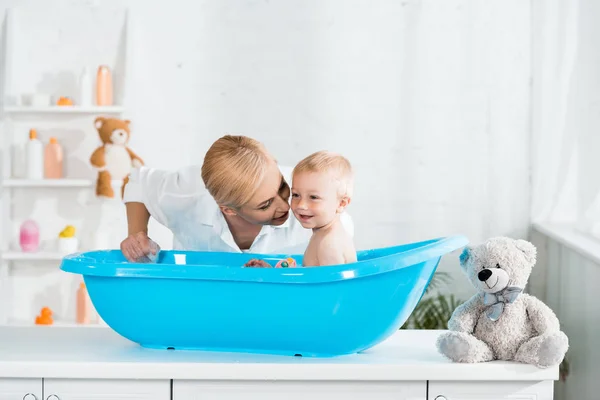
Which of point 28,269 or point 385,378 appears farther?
point 28,269

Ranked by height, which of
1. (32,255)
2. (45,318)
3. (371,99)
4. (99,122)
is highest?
(371,99)

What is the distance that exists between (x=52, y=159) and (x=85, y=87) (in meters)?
0.33

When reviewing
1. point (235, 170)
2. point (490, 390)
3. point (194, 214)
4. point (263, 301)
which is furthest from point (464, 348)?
point (194, 214)

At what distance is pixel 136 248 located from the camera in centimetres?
157

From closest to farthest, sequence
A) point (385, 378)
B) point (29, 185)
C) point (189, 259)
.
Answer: point (385, 378)
point (189, 259)
point (29, 185)

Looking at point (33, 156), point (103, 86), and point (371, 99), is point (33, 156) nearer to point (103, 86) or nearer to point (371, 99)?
point (103, 86)

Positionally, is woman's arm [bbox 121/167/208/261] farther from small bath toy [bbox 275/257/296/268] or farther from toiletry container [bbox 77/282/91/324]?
toiletry container [bbox 77/282/91/324]

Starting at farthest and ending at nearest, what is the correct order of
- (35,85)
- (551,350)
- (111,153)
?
(35,85)
(111,153)
(551,350)

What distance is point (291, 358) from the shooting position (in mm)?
1335

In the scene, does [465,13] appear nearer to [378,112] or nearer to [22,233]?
[378,112]

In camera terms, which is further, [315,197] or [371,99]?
[371,99]

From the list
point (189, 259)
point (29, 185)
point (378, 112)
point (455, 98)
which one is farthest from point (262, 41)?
point (189, 259)

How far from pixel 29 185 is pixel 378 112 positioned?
4.92 feet

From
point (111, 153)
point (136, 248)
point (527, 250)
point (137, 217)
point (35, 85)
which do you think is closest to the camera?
point (527, 250)
